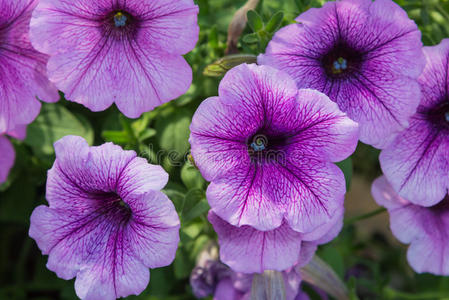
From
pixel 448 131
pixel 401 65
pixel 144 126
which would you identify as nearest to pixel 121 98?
pixel 144 126

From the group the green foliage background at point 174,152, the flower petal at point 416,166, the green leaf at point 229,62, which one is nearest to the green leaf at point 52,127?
the green foliage background at point 174,152

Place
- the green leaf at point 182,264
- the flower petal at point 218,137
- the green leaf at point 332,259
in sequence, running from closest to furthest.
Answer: the flower petal at point 218,137, the green leaf at point 182,264, the green leaf at point 332,259

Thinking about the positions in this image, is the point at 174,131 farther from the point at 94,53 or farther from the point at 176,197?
the point at 94,53

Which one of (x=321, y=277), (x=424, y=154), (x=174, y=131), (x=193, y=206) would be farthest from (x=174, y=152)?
(x=424, y=154)

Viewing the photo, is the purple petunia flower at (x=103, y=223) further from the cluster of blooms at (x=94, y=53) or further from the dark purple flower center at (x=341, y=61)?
the dark purple flower center at (x=341, y=61)

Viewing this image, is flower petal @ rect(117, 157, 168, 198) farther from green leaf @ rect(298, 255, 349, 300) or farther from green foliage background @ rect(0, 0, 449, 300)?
green leaf @ rect(298, 255, 349, 300)

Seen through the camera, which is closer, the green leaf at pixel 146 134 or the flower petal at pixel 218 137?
the flower petal at pixel 218 137
